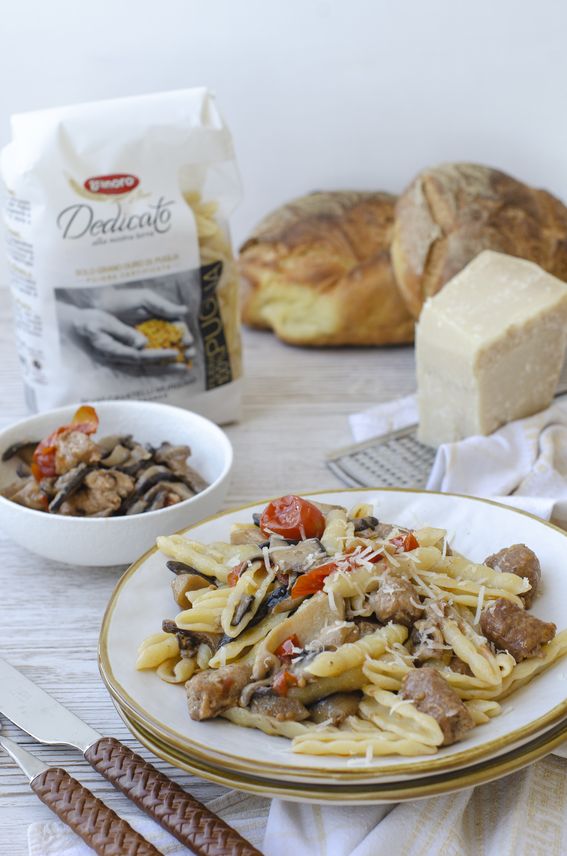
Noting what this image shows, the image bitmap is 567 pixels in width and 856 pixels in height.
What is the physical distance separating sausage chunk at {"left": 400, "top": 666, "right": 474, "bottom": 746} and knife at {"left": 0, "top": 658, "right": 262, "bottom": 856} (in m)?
0.24

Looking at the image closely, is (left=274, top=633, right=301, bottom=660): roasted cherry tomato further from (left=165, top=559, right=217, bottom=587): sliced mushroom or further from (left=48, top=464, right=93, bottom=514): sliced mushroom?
(left=48, top=464, right=93, bottom=514): sliced mushroom

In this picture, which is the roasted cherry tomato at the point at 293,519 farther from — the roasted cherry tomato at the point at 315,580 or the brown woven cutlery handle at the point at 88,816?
the brown woven cutlery handle at the point at 88,816

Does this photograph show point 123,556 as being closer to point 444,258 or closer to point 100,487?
point 100,487

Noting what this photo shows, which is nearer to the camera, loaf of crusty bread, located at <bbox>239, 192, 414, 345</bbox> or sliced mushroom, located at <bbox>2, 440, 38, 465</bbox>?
sliced mushroom, located at <bbox>2, 440, 38, 465</bbox>

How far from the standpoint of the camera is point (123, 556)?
1680 mm

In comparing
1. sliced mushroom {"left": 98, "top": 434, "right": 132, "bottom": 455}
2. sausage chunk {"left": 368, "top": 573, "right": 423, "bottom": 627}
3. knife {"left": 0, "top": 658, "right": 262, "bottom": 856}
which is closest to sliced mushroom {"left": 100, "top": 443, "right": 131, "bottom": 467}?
sliced mushroom {"left": 98, "top": 434, "right": 132, "bottom": 455}

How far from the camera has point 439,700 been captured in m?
1.15

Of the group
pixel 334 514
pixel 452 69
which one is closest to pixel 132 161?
pixel 334 514

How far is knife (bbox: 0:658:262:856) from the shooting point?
1.12 meters

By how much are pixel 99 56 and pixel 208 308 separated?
1.02 meters

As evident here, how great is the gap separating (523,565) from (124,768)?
58 cm

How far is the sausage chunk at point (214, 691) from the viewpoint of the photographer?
121cm

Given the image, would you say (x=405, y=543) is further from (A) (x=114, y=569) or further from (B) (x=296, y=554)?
(A) (x=114, y=569)

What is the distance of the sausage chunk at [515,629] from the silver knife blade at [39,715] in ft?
1.67
